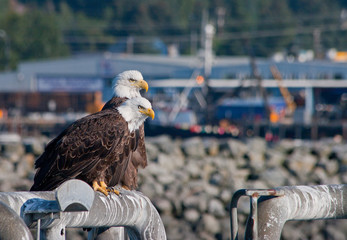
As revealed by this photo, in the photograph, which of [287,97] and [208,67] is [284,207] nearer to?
[287,97]

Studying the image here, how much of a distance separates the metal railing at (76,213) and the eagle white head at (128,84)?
11.1 ft

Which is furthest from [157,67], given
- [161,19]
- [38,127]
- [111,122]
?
[161,19]

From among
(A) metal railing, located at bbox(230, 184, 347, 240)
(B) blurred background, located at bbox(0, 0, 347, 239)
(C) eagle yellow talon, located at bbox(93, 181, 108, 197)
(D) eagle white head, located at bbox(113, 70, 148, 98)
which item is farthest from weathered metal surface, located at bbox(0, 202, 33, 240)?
(B) blurred background, located at bbox(0, 0, 347, 239)

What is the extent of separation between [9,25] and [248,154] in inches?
2968

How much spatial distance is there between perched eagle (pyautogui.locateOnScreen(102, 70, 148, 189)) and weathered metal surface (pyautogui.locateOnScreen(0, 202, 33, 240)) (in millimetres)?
3698

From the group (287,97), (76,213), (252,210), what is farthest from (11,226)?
(287,97)

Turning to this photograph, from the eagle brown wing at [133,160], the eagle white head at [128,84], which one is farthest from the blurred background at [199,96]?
the eagle brown wing at [133,160]

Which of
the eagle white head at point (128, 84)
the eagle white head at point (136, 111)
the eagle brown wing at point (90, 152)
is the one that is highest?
the eagle white head at point (128, 84)

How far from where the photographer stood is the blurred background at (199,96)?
46.4ft

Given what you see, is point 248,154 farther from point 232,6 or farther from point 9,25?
point 232,6

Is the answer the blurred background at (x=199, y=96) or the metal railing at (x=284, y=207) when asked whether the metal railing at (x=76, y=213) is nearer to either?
the metal railing at (x=284, y=207)

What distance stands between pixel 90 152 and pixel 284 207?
2.83m

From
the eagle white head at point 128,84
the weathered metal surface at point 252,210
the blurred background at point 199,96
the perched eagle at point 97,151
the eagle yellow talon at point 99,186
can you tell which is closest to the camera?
the weathered metal surface at point 252,210

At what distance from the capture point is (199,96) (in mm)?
42656
